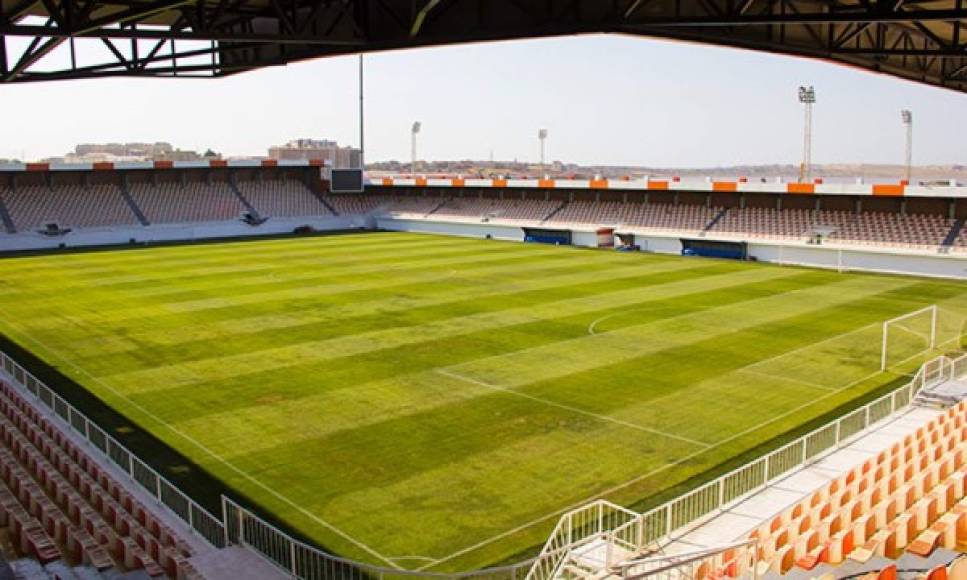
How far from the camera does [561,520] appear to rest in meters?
10.4

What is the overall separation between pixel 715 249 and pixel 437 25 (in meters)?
41.9

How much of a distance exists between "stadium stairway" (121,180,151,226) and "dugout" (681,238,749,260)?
37.1m

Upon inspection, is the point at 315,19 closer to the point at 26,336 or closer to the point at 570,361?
the point at 570,361

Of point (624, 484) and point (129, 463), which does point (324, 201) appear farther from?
point (624, 484)

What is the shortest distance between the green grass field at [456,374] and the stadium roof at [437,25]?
750 cm

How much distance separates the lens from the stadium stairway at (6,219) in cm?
5266

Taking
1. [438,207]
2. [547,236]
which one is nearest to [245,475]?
[547,236]

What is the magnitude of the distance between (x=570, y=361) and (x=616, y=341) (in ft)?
10.1

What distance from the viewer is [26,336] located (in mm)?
26953

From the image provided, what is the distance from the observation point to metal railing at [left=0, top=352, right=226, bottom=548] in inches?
490

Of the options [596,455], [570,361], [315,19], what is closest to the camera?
[315,19]

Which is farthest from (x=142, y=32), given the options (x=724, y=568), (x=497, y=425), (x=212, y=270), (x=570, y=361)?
(x=212, y=270)

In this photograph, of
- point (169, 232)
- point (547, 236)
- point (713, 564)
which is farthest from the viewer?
point (547, 236)

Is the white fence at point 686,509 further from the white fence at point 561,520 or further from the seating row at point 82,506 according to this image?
the seating row at point 82,506
